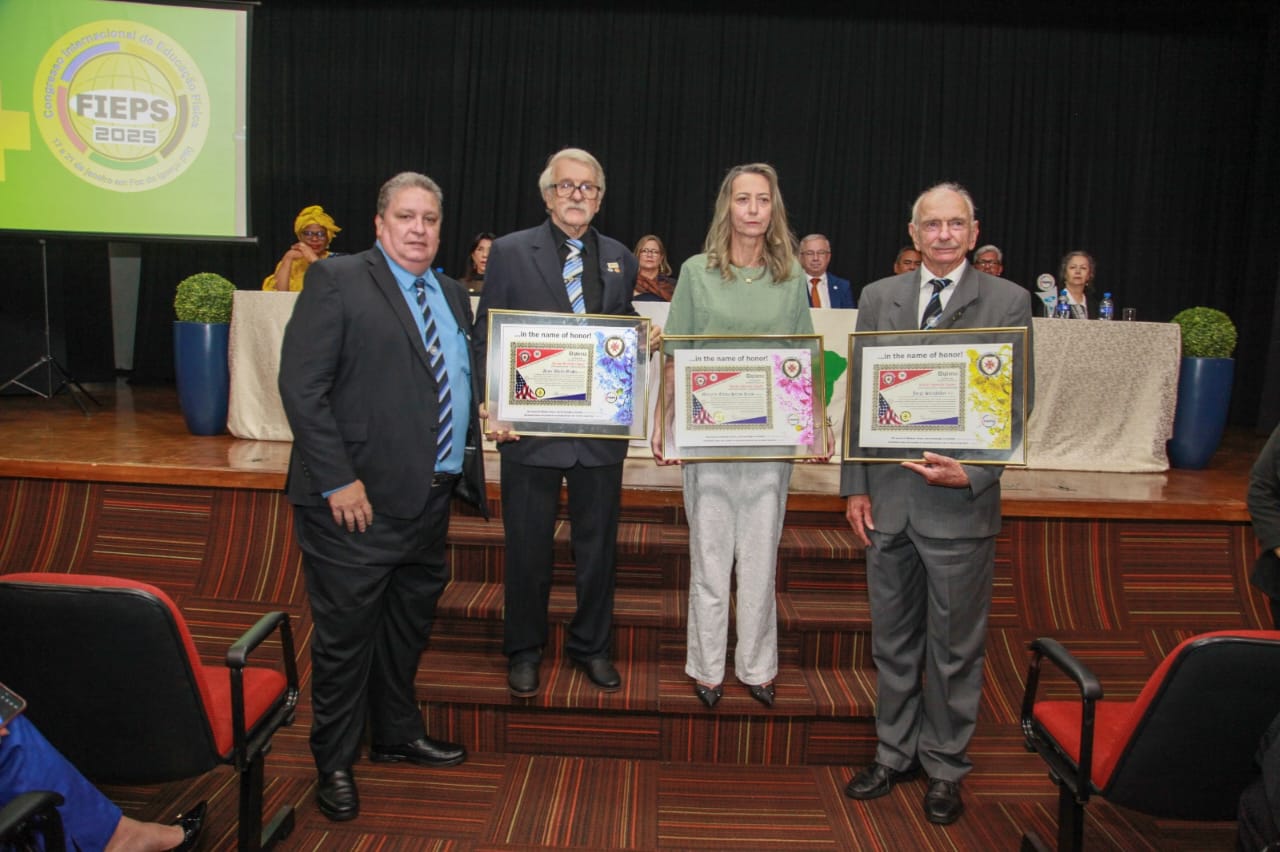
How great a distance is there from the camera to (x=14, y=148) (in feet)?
17.1

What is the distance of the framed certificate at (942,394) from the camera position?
2283 mm

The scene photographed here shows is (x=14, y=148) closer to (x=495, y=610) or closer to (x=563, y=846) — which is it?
(x=495, y=610)

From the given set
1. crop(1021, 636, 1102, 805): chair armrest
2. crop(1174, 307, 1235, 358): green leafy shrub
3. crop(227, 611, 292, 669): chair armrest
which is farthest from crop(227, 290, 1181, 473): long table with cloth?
crop(227, 611, 292, 669): chair armrest

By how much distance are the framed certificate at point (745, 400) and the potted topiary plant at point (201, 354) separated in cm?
348

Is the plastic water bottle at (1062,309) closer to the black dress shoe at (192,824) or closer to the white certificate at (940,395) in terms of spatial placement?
the white certificate at (940,395)

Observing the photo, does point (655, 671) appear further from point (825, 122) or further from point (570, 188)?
point (825, 122)

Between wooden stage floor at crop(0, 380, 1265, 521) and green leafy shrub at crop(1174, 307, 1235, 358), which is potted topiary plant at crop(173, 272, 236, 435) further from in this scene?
green leafy shrub at crop(1174, 307, 1235, 358)

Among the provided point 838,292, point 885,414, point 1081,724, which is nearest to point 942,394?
point 885,414

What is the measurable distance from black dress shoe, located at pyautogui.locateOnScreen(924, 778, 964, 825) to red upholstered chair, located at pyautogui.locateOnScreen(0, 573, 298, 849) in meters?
1.87

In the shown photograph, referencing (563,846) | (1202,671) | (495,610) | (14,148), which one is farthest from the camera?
(14,148)

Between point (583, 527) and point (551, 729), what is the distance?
712mm

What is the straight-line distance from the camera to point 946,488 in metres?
2.37

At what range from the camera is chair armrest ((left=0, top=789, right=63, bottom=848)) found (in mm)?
1281

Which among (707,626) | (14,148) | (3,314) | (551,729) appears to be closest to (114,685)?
(551,729)
